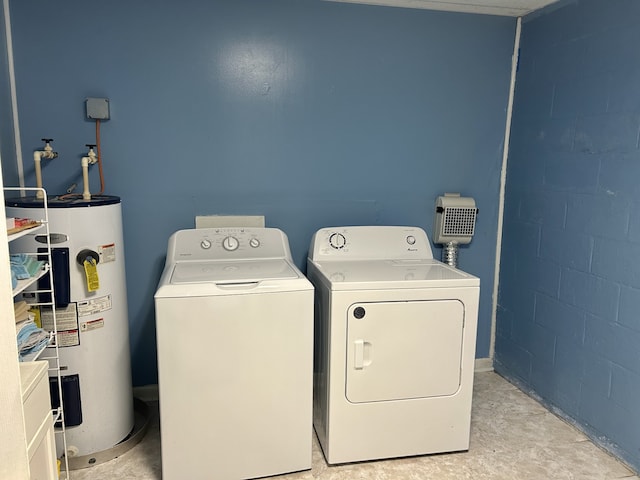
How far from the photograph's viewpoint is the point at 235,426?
6.35 ft

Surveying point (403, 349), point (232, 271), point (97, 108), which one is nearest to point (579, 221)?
point (403, 349)

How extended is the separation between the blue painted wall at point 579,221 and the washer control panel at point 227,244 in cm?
142

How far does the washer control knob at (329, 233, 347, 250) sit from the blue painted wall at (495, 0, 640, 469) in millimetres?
1091

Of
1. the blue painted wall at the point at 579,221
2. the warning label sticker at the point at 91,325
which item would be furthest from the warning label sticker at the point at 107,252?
the blue painted wall at the point at 579,221

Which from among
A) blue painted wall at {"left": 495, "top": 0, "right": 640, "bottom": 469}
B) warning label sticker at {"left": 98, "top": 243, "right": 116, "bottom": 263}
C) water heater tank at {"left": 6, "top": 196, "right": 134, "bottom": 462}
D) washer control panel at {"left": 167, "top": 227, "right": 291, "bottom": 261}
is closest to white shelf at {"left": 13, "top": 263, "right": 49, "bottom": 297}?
water heater tank at {"left": 6, "top": 196, "right": 134, "bottom": 462}

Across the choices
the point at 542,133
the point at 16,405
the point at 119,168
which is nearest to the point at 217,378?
the point at 16,405

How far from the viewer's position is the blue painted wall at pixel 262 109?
2.32 m

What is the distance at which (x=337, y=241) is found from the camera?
2.52m

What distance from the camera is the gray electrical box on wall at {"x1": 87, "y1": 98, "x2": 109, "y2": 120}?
230cm

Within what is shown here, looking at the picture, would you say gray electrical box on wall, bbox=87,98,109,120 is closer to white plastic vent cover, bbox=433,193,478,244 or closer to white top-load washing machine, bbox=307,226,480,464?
white top-load washing machine, bbox=307,226,480,464

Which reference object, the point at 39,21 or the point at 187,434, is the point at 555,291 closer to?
the point at 187,434

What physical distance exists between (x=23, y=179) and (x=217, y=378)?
4.68ft

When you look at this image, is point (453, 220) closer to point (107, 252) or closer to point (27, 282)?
point (107, 252)

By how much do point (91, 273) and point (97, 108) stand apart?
2.87 feet
